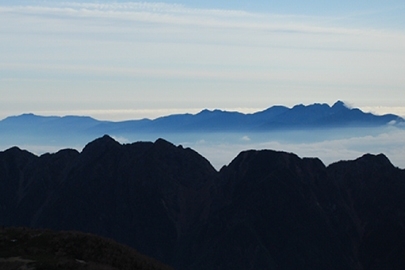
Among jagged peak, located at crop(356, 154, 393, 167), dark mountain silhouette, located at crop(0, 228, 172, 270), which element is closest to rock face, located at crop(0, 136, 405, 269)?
jagged peak, located at crop(356, 154, 393, 167)

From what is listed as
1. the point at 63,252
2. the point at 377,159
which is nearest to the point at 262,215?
the point at 377,159

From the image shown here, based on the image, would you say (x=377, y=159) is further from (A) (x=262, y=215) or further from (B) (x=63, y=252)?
(B) (x=63, y=252)

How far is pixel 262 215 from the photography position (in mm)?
178500

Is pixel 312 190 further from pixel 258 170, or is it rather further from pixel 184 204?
pixel 184 204

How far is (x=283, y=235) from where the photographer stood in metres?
174

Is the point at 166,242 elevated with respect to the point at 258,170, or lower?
lower

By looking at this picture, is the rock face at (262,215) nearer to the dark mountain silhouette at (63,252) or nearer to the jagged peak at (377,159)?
the jagged peak at (377,159)

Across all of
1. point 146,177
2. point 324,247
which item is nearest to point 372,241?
point 324,247

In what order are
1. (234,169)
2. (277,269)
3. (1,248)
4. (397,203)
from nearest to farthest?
1. (1,248)
2. (277,269)
3. (397,203)
4. (234,169)

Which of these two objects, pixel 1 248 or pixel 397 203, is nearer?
pixel 1 248

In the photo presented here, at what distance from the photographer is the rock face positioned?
169875 millimetres

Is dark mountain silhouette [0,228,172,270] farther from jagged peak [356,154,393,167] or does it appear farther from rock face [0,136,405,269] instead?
jagged peak [356,154,393,167]

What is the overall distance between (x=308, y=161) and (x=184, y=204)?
109 ft

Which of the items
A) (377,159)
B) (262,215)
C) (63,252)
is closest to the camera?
(63,252)
